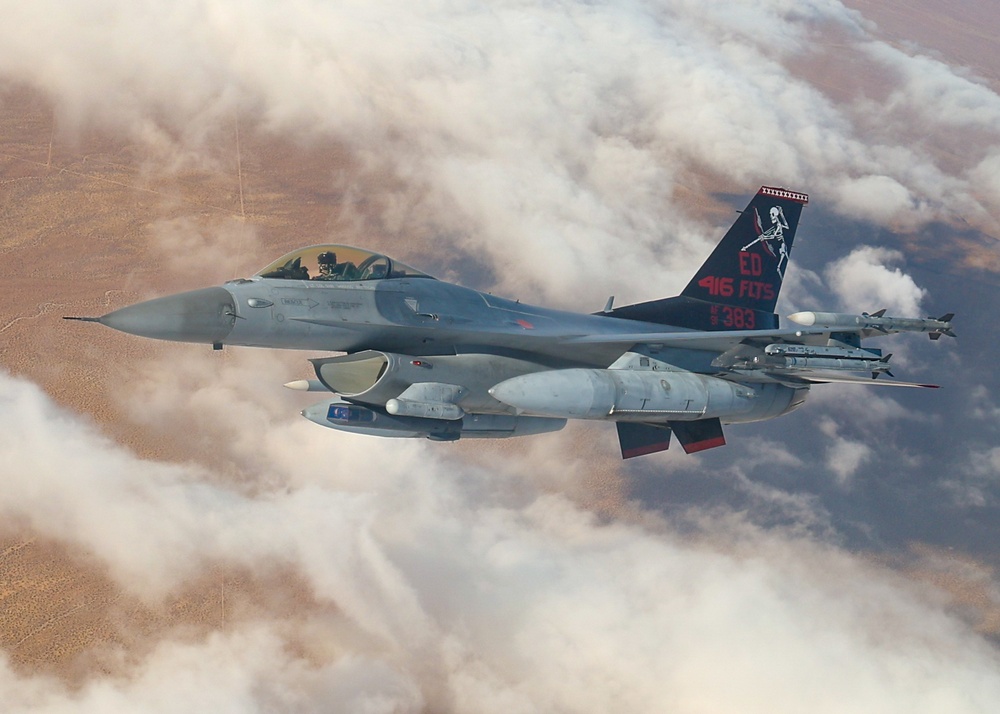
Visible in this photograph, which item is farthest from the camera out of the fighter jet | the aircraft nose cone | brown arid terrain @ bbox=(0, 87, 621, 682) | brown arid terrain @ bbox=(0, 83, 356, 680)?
brown arid terrain @ bbox=(0, 87, 621, 682)

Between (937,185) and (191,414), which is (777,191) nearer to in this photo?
(191,414)


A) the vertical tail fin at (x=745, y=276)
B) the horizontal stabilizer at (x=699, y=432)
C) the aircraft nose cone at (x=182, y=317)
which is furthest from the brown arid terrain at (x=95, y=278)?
the aircraft nose cone at (x=182, y=317)

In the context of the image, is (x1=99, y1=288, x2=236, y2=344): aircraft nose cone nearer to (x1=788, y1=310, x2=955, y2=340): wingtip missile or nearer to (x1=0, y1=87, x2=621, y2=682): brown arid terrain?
(x1=788, y1=310, x2=955, y2=340): wingtip missile

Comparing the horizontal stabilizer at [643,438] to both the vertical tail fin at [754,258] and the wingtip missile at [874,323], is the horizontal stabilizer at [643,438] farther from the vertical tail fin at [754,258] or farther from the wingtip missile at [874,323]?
the vertical tail fin at [754,258]

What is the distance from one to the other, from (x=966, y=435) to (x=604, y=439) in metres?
55.7

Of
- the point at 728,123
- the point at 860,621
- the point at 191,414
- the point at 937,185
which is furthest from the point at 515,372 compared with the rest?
the point at 937,185

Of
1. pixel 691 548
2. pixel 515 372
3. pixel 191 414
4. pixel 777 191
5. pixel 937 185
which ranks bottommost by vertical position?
pixel 691 548

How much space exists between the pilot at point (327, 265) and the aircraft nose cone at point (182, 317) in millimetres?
1973

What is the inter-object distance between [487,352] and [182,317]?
6.20 m

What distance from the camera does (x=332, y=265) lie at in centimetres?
1911

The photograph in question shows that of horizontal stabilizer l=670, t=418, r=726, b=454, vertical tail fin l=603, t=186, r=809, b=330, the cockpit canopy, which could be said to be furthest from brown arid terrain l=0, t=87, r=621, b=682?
the cockpit canopy

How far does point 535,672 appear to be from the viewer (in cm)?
11375

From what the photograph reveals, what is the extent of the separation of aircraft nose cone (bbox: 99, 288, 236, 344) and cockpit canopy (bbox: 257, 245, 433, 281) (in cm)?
121

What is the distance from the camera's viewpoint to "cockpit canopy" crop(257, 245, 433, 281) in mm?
18688
